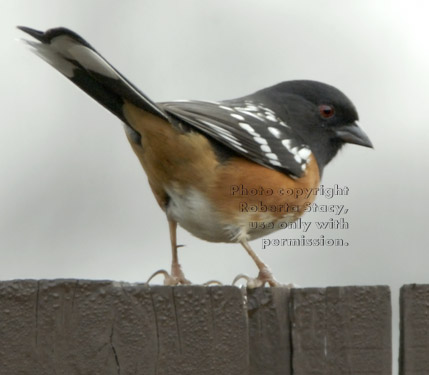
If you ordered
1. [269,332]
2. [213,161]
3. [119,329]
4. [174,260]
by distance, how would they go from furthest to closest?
[174,260] < [213,161] < [269,332] < [119,329]

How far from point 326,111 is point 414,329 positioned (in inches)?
85.8

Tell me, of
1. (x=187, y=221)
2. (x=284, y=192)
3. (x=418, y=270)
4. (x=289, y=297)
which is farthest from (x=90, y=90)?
(x=418, y=270)

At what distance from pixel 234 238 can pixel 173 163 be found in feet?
1.36

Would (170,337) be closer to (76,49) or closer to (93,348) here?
(93,348)

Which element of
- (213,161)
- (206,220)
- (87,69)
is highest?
(87,69)

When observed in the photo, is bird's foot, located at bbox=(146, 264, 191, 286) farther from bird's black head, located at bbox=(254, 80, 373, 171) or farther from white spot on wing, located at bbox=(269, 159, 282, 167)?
bird's black head, located at bbox=(254, 80, 373, 171)

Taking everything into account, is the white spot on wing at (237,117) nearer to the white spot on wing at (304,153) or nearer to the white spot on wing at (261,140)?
the white spot on wing at (261,140)

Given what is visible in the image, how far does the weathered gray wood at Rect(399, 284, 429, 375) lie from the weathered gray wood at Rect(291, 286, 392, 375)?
1.4 inches

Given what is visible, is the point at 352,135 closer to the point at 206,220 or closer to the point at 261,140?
the point at 261,140

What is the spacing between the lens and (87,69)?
9.43 feet

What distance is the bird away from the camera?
3180 mm

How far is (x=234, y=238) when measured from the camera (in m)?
3.48

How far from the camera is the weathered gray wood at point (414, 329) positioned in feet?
6.57

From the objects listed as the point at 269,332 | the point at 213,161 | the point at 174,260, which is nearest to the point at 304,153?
the point at 213,161
